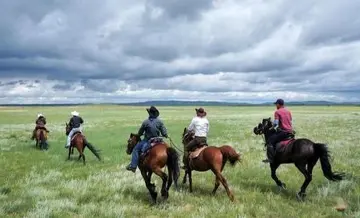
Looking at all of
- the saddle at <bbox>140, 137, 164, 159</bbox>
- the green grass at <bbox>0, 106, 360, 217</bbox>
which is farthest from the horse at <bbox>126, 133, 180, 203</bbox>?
the green grass at <bbox>0, 106, 360, 217</bbox>

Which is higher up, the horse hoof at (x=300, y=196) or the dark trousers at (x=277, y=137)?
the dark trousers at (x=277, y=137)

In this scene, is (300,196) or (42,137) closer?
(300,196)

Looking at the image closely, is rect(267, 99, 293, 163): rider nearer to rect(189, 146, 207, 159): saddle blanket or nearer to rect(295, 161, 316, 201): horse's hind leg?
rect(295, 161, 316, 201): horse's hind leg

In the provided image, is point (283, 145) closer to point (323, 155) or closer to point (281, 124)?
point (281, 124)

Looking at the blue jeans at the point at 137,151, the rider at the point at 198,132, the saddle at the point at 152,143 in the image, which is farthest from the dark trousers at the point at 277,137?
the blue jeans at the point at 137,151

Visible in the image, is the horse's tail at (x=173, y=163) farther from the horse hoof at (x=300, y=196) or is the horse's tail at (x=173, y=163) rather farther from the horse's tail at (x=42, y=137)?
the horse's tail at (x=42, y=137)

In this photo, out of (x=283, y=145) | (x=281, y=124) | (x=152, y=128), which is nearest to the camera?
(x=152, y=128)

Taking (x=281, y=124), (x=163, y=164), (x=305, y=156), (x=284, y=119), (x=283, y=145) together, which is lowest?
(x=163, y=164)

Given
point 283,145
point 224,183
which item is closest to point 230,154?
point 224,183

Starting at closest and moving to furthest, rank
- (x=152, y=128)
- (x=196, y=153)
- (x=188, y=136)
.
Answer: (x=152, y=128) → (x=196, y=153) → (x=188, y=136)

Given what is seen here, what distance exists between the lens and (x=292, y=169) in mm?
17531

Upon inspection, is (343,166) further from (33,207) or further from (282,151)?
(33,207)

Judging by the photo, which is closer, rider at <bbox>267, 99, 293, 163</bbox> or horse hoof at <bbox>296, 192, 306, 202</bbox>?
horse hoof at <bbox>296, 192, 306, 202</bbox>

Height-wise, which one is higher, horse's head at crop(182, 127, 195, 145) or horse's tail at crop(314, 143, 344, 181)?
horse's head at crop(182, 127, 195, 145)
